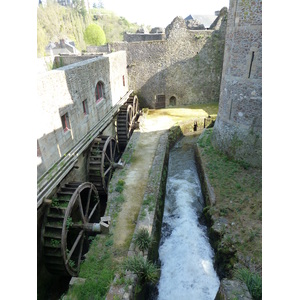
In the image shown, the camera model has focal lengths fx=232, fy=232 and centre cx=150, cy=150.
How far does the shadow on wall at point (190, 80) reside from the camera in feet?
55.9

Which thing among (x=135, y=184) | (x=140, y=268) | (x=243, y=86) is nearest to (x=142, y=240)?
(x=140, y=268)

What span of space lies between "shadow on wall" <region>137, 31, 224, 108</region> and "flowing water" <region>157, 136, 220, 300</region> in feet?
27.1

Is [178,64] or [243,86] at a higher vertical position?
[178,64]

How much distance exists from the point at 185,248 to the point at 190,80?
43.4ft

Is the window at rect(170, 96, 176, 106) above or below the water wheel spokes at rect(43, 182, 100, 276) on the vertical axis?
above

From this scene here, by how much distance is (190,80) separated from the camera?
1769 centimetres

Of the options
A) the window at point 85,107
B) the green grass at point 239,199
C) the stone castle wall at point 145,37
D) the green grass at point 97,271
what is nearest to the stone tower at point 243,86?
the green grass at point 239,199

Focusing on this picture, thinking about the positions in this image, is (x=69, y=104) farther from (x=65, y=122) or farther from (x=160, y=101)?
(x=160, y=101)

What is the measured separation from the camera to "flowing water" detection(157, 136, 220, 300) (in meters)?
6.61

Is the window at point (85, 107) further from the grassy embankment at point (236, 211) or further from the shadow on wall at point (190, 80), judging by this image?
the shadow on wall at point (190, 80)

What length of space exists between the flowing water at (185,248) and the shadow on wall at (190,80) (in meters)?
8.25

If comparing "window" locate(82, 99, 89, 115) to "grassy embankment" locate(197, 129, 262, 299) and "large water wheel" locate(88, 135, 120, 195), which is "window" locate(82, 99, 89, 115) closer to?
"large water wheel" locate(88, 135, 120, 195)

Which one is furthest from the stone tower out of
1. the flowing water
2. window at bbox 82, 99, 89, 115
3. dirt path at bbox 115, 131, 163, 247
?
window at bbox 82, 99, 89, 115

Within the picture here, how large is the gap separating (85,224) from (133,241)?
169cm
